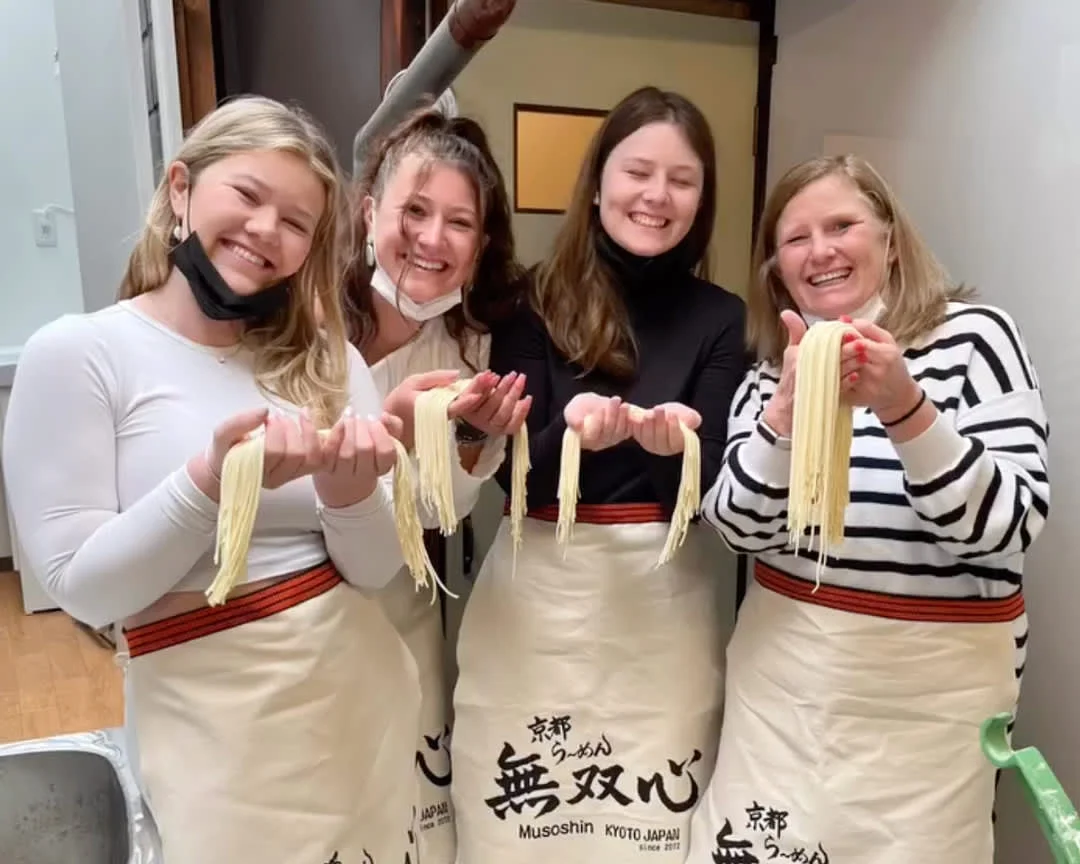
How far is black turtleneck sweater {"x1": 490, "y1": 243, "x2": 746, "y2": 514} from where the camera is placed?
1396 millimetres

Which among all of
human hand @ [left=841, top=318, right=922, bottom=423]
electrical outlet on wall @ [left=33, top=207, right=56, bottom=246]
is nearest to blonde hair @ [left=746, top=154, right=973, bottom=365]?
human hand @ [left=841, top=318, right=922, bottom=423]

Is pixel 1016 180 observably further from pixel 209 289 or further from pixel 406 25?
pixel 209 289

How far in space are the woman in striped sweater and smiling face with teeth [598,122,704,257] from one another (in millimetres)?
202

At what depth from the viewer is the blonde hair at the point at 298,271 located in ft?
3.64

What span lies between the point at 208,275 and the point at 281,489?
0.86 ft

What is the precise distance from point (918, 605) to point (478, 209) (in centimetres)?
81

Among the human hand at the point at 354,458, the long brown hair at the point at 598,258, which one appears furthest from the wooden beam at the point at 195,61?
the human hand at the point at 354,458

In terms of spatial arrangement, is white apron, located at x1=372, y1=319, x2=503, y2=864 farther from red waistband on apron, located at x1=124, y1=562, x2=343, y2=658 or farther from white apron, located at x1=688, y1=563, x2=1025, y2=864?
white apron, located at x1=688, y1=563, x2=1025, y2=864

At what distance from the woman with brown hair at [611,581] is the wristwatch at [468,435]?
0.08m

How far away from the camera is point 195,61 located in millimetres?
1993

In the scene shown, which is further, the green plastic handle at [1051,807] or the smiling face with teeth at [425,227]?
the smiling face with teeth at [425,227]

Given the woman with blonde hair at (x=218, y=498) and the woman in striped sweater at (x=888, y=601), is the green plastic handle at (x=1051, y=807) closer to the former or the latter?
the woman in striped sweater at (x=888, y=601)

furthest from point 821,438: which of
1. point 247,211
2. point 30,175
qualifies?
point 30,175

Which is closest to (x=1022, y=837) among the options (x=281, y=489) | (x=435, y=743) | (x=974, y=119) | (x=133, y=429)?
(x=435, y=743)
